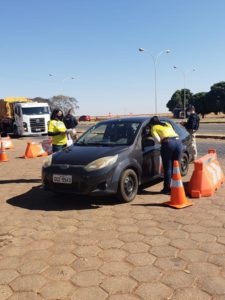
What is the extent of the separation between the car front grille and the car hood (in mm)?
20002

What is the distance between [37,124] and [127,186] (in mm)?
20967

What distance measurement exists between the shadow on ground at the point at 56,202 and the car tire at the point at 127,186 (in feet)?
0.72

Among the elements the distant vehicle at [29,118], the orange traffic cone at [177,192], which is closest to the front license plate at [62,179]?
the orange traffic cone at [177,192]

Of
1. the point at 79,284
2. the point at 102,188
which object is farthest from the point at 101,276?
the point at 102,188

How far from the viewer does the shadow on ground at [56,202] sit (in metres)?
6.47

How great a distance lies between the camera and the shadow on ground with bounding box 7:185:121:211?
6.47 meters

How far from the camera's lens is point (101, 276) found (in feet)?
12.5

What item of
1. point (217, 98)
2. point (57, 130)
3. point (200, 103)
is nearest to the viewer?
point (57, 130)

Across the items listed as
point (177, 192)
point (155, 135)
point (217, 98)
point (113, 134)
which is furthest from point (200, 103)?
point (177, 192)

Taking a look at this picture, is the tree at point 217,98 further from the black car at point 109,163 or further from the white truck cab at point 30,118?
the black car at point 109,163

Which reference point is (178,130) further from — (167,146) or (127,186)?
(127,186)

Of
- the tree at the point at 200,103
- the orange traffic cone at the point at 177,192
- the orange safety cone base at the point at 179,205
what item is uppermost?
the tree at the point at 200,103

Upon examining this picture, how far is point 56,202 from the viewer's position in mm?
6840

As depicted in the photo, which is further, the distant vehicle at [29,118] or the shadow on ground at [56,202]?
the distant vehicle at [29,118]
